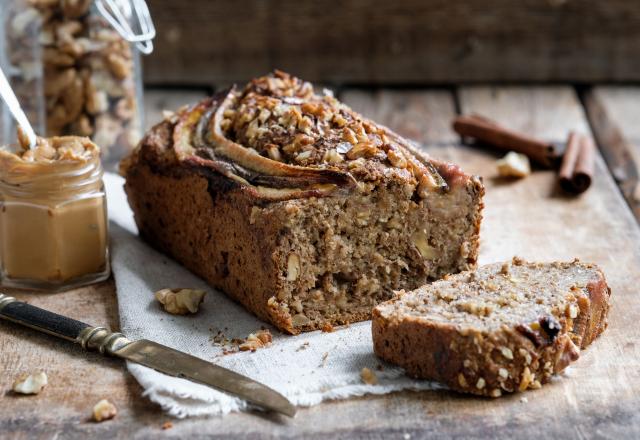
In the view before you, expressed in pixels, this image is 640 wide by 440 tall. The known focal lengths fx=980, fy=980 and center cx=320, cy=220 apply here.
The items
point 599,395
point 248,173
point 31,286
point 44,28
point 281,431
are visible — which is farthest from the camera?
point 44,28

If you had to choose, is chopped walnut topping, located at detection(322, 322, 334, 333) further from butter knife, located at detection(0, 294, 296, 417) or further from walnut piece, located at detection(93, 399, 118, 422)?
walnut piece, located at detection(93, 399, 118, 422)

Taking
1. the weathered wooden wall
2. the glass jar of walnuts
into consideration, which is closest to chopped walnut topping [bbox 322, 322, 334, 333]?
the glass jar of walnuts

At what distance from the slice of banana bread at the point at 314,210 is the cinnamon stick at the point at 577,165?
155 cm

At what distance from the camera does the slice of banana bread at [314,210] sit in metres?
3.53

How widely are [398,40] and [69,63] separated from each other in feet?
9.11

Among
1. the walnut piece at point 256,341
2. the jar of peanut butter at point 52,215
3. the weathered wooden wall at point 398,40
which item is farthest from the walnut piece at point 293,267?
the weathered wooden wall at point 398,40

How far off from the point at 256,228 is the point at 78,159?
811mm

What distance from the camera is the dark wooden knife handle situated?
347 cm

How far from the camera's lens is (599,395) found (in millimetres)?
3156

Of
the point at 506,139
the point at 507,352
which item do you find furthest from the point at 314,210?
the point at 506,139

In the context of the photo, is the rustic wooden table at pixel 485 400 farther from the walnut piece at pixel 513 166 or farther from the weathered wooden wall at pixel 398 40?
the weathered wooden wall at pixel 398 40

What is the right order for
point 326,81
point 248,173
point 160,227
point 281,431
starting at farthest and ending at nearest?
point 326,81 → point 160,227 → point 248,173 → point 281,431

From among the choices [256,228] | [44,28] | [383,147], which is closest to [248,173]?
Result: [256,228]

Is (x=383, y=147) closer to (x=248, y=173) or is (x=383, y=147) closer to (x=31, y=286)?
(x=248, y=173)
